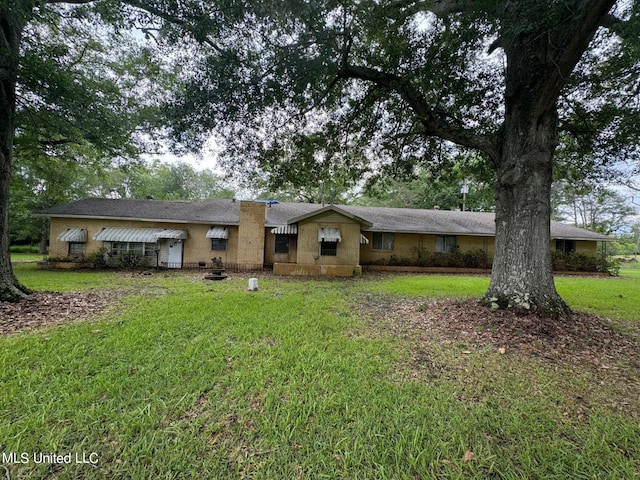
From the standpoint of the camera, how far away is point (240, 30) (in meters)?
5.73

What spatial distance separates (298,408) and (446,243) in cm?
1707

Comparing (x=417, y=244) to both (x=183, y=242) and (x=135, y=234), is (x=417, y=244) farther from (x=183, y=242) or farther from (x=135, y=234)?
(x=135, y=234)

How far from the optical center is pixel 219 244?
15.4m

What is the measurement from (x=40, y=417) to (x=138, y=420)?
1.00 meters

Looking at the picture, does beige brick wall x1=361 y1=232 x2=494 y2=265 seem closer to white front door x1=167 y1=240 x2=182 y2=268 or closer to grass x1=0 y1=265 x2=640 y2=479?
white front door x1=167 y1=240 x2=182 y2=268

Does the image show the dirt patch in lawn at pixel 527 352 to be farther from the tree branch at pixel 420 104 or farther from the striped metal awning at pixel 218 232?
the striped metal awning at pixel 218 232

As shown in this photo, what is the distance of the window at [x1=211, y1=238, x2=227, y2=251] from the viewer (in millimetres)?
15336

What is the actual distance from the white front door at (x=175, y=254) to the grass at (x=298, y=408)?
10.7m

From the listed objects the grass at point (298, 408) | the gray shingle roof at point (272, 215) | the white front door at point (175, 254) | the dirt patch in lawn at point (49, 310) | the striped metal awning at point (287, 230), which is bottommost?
the grass at point (298, 408)

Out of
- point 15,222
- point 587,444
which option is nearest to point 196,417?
point 587,444

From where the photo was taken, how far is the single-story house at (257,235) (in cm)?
1361

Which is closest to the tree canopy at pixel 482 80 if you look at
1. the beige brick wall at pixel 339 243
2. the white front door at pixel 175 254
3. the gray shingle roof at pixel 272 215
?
the beige brick wall at pixel 339 243

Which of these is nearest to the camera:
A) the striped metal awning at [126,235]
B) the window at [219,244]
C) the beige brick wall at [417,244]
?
the striped metal awning at [126,235]

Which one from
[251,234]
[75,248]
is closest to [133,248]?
[75,248]
